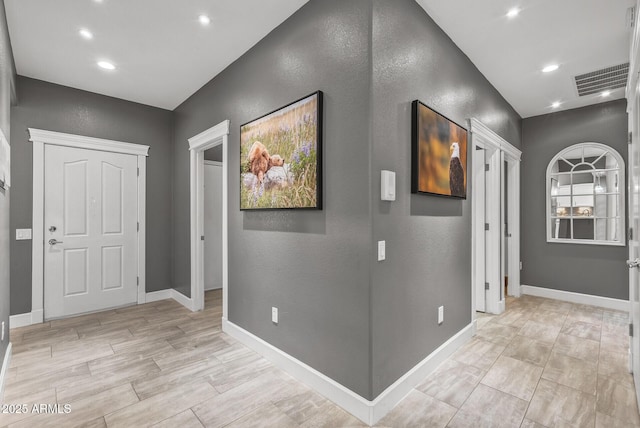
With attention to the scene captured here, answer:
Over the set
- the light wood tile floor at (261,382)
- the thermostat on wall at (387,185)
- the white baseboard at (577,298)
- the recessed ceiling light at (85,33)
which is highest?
the recessed ceiling light at (85,33)

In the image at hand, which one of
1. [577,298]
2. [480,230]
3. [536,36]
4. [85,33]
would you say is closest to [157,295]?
[85,33]

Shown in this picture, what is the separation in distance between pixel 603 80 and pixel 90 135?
600 cm

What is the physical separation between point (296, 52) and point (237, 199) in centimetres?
142

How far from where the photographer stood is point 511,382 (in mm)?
2209

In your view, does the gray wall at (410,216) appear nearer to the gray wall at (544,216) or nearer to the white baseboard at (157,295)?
the gray wall at (544,216)

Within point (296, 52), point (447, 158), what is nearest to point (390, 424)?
point (447, 158)

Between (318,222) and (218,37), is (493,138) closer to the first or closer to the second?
(318,222)

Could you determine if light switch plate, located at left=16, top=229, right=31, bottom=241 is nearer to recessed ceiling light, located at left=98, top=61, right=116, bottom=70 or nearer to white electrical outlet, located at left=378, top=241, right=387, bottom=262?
A: recessed ceiling light, located at left=98, top=61, right=116, bottom=70

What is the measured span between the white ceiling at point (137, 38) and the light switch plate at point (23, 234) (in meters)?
1.70

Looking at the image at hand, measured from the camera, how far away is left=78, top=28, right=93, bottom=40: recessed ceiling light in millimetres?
2562

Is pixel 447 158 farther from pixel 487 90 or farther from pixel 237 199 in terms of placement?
pixel 237 199

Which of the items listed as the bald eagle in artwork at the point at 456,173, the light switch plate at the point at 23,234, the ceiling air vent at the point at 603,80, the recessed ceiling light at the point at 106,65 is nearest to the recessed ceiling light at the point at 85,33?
the recessed ceiling light at the point at 106,65

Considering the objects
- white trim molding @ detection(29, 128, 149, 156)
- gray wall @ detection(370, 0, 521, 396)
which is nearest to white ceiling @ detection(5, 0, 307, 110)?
white trim molding @ detection(29, 128, 149, 156)

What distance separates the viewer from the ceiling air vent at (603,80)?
3189 mm
